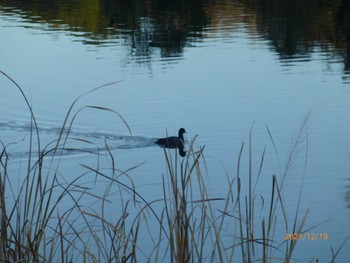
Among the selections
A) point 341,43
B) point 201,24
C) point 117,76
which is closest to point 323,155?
point 117,76

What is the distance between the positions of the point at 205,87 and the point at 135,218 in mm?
13492

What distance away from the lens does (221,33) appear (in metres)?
27.8

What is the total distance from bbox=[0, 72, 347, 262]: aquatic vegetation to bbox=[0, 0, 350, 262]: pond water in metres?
0.41

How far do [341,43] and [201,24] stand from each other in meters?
6.37

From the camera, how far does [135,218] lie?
4.07m

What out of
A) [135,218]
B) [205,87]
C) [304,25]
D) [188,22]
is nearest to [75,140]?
[205,87]

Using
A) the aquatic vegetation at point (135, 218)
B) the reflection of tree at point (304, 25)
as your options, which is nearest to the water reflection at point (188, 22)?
the reflection of tree at point (304, 25)

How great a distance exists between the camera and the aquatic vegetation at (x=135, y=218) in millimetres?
3871

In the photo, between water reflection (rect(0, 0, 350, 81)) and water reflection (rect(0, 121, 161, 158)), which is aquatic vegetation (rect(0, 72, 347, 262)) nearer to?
water reflection (rect(0, 121, 161, 158))

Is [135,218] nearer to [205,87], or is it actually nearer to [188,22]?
[205,87]

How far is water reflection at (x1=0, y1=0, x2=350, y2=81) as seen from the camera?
25016 mm

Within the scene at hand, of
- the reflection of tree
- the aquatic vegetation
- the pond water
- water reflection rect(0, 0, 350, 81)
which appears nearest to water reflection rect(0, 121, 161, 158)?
the pond water

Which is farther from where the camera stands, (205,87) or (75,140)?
(205,87)

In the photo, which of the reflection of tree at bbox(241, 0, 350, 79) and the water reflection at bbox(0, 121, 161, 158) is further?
the reflection of tree at bbox(241, 0, 350, 79)
